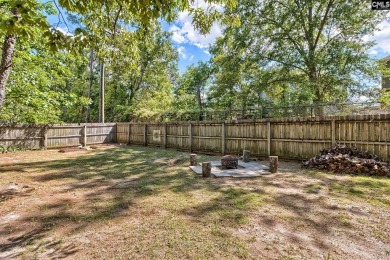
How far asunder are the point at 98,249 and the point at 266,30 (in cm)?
1479

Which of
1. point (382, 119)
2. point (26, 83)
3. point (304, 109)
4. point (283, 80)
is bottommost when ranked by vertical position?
point (382, 119)

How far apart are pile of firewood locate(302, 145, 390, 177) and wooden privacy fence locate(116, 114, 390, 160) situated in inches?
12.0

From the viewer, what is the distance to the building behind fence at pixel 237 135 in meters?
6.49

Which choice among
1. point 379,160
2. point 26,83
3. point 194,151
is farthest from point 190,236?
point 26,83

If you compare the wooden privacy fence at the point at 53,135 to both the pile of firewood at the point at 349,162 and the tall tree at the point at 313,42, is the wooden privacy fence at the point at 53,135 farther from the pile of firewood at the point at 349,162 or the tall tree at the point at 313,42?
the pile of firewood at the point at 349,162

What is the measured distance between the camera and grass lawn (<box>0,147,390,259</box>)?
2.41 metres

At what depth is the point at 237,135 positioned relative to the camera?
955cm

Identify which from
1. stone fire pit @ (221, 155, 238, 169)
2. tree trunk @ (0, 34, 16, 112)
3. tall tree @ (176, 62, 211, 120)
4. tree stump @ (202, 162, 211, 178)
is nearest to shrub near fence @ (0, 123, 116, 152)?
tree trunk @ (0, 34, 16, 112)

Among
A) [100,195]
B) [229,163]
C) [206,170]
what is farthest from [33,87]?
[229,163]

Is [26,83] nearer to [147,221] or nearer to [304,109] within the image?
[147,221]

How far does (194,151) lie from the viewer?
1130 centimetres

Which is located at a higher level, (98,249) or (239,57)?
(239,57)

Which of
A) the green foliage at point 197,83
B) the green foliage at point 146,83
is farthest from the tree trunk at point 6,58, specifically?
the green foliage at point 197,83

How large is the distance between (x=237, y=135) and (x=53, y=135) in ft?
33.9
